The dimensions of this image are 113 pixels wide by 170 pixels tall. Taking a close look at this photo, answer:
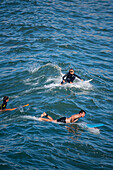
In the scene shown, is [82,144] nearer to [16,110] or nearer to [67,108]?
[67,108]

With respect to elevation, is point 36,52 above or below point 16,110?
above

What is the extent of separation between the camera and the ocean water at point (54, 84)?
9492 mm

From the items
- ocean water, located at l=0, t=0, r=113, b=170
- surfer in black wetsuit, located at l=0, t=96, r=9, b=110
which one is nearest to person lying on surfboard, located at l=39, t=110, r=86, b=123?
ocean water, located at l=0, t=0, r=113, b=170

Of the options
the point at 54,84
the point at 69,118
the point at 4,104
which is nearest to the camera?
the point at 69,118

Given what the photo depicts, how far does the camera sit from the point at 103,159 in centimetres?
942

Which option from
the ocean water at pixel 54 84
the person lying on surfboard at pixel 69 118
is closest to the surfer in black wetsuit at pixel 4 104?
the ocean water at pixel 54 84

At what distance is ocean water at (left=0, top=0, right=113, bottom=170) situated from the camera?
31.1 ft

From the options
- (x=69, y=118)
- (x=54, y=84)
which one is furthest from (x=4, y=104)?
(x=54, y=84)

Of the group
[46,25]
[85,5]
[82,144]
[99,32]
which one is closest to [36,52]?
[46,25]

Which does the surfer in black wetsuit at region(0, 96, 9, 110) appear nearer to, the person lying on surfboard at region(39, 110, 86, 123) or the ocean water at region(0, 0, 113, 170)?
the ocean water at region(0, 0, 113, 170)

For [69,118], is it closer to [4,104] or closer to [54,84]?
[4,104]

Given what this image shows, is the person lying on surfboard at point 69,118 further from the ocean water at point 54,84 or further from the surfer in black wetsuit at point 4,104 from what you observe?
the surfer in black wetsuit at point 4,104

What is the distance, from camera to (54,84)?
1600 centimetres

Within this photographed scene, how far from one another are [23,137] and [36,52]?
13.3 m
